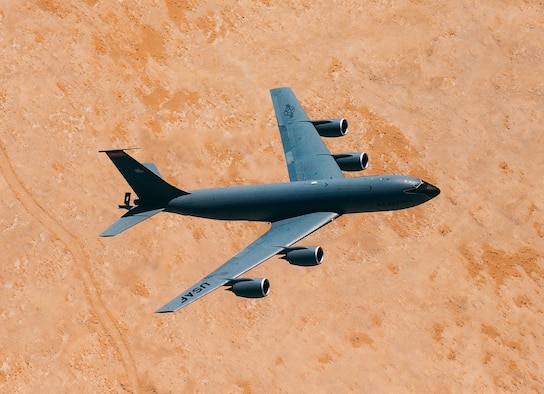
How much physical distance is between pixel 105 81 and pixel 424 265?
37.5 metres

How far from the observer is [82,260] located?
8312cm

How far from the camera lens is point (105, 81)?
93.1 m

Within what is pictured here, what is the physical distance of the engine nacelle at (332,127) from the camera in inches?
3049

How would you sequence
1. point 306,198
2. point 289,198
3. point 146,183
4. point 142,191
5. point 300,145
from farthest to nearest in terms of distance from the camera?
point 300,145 < point 142,191 < point 146,183 < point 289,198 < point 306,198

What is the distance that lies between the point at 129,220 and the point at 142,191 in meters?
2.92

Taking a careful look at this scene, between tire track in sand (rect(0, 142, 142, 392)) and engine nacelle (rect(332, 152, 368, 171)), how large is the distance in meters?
24.8

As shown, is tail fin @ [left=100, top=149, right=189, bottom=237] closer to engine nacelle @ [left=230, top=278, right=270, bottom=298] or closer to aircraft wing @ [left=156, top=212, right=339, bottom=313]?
aircraft wing @ [left=156, top=212, right=339, bottom=313]

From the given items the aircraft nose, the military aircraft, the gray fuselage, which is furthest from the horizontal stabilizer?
the aircraft nose

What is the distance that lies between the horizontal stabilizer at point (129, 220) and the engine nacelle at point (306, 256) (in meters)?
13.9

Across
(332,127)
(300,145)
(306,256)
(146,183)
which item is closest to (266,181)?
(300,145)

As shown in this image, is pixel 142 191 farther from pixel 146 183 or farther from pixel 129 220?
pixel 129 220

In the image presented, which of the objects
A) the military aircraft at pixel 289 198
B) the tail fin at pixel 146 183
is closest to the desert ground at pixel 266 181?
the tail fin at pixel 146 183

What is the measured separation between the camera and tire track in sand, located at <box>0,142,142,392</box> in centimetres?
7894

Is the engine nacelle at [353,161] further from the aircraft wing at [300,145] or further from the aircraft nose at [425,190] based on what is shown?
the aircraft nose at [425,190]
